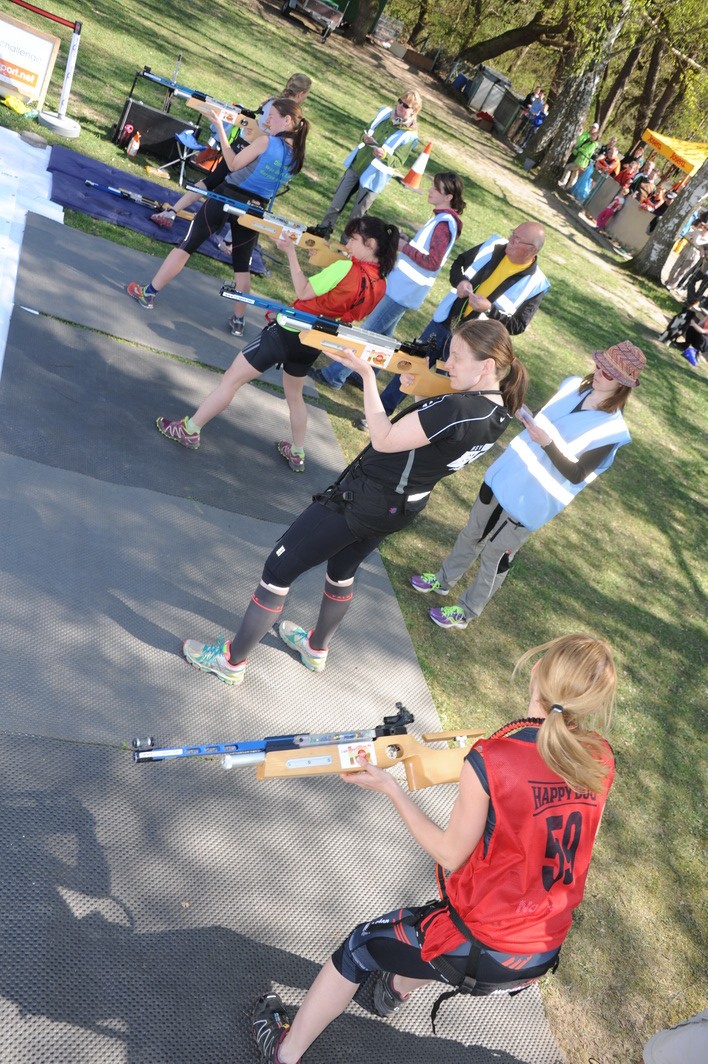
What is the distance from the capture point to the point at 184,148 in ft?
27.9

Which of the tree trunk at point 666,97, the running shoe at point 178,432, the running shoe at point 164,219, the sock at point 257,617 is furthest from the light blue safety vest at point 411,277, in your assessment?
the tree trunk at point 666,97

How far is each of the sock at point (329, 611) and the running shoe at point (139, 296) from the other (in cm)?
338

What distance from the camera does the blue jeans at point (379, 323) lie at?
260 inches

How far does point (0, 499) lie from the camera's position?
163 inches

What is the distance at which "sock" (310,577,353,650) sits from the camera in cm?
394

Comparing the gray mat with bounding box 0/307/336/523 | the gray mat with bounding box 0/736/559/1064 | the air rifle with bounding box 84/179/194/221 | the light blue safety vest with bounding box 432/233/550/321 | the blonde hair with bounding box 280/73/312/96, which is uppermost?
the blonde hair with bounding box 280/73/312/96

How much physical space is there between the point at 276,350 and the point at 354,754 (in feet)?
9.17

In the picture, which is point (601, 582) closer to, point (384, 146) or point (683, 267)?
point (384, 146)

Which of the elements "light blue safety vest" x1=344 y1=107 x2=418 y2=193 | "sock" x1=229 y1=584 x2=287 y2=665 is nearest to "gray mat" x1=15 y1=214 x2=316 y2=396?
"light blue safety vest" x1=344 y1=107 x2=418 y2=193

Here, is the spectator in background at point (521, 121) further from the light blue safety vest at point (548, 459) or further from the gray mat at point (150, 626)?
the gray mat at point (150, 626)

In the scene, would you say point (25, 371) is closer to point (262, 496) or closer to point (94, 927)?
point (262, 496)

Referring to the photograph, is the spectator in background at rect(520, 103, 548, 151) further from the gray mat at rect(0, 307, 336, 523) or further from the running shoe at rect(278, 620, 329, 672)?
the running shoe at rect(278, 620, 329, 672)

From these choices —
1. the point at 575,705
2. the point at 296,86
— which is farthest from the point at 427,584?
the point at 296,86

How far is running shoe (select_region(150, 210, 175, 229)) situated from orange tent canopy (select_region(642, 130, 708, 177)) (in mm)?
15051
